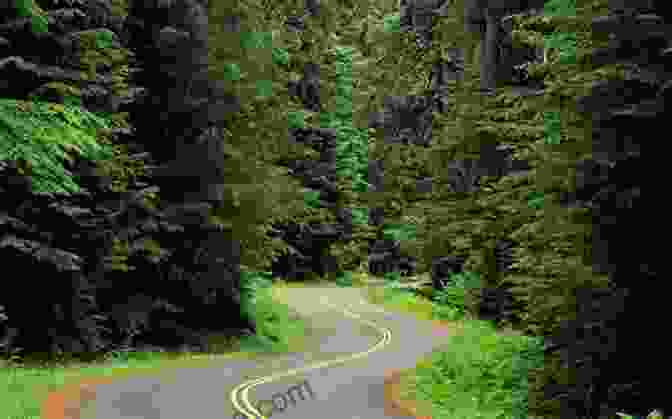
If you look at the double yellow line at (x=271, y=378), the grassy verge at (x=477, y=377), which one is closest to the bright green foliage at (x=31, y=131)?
the double yellow line at (x=271, y=378)

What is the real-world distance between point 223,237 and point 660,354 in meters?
14.6

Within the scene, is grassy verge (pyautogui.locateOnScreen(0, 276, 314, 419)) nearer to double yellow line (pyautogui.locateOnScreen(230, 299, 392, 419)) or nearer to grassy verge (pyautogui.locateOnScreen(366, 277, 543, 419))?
double yellow line (pyautogui.locateOnScreen(230, 299, 392, 419))

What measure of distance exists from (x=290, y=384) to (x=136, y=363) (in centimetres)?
487

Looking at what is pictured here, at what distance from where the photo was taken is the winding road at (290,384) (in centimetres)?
1278

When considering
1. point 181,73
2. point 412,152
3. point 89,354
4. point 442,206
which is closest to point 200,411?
point 89,354

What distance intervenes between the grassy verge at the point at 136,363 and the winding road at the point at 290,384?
0.74m

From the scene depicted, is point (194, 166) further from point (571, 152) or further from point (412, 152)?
point (412, 152)

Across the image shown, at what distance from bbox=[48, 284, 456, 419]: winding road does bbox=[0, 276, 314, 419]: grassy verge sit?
2.42 ft

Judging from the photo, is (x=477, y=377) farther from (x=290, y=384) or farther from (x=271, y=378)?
(x=271, y=378)

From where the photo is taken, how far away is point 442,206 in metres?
26.7

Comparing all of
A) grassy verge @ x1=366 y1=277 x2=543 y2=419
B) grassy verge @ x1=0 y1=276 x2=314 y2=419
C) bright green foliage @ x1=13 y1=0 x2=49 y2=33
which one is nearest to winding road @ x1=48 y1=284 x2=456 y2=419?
grassy verge @ x1=0 y1=276 x2=314 y2=419

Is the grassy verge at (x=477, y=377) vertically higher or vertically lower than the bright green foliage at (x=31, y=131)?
lower

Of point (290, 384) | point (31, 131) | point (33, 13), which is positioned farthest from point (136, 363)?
point (33, 13)

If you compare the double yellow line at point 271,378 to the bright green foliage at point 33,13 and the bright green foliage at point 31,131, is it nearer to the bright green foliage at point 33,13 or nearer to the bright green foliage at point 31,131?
the bright green foliage at point 31,131
